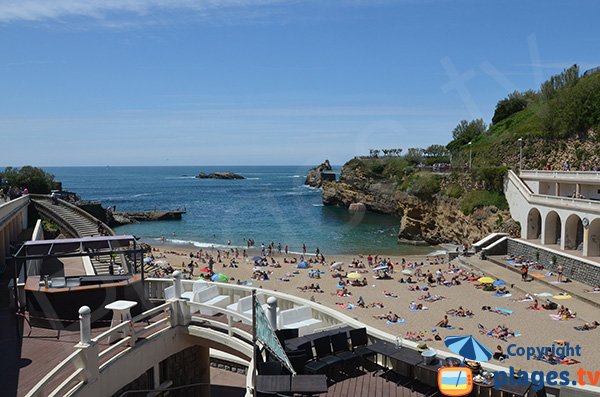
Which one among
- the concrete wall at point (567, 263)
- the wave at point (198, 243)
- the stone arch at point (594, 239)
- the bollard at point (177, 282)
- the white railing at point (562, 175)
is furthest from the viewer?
the wave at point (198, 243)

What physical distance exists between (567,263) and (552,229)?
7.61 meters

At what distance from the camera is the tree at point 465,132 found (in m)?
78.3

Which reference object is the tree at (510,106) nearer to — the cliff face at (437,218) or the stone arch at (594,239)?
the cliff face at (437,218)

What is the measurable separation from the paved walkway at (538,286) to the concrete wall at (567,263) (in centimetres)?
56

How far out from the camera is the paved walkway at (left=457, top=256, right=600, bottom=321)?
23469mm

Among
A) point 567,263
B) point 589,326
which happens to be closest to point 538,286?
point 567,263

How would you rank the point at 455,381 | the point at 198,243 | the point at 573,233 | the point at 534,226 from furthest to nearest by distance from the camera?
the point at 198,243
the point at 534,226
the point at 573,233
the point at 455,381

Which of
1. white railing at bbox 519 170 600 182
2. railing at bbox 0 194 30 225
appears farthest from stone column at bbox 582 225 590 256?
railing at bbox 0 194 30 225

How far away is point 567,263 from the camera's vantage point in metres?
29.6

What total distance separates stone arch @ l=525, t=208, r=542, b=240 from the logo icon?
33555 mm

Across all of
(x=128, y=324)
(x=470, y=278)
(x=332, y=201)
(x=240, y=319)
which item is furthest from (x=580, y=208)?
(x=332, y=201)

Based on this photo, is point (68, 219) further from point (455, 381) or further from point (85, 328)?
point (455, 381)

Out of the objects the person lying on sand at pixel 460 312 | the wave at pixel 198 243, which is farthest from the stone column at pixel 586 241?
the wave at pixel 198 243

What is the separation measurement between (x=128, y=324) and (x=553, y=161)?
153ft
